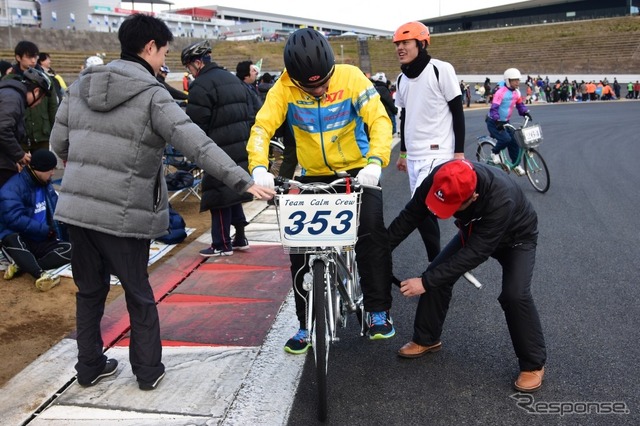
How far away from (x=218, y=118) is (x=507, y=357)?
3669 mm

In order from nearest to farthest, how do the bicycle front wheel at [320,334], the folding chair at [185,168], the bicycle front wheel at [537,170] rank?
the bicycle front wheel at [320,334]
the folding chair at [185,168]
the bicycle front wheel at [537,170]

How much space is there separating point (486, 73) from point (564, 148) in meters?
54.6

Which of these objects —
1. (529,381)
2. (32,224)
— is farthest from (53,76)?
(529,381)

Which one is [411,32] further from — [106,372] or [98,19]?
[98,19]

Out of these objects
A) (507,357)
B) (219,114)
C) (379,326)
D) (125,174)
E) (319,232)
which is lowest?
(507,357)

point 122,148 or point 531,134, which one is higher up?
point 122,148

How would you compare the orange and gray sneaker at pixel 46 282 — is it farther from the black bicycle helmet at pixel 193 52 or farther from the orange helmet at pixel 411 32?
the orange helmet at pixel 411 32

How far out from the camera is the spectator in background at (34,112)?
304 inches

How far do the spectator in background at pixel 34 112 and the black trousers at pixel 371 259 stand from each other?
17.1ft

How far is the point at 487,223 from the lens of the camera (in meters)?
3.59

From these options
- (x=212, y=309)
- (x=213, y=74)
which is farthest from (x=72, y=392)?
(x=213, y=74)

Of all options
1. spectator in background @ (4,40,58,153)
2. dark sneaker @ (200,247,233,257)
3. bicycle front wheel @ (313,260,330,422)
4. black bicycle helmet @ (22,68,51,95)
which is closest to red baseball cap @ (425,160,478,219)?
bicycle front wheel @ (313,260,330,422)

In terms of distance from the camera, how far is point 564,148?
16094 mm

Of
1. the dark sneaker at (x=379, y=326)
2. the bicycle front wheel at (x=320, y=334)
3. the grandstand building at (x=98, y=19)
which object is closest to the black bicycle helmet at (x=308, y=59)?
the bicycle front wheel at (x=320, y=334)
